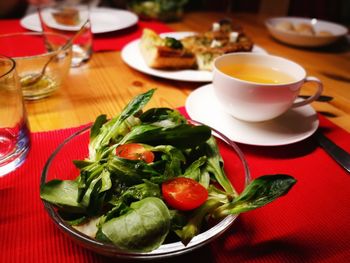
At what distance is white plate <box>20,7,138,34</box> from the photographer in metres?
1.52

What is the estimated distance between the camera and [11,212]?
0.57m

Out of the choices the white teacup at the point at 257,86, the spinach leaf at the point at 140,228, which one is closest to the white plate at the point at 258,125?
the white teacup at the point at 257,86

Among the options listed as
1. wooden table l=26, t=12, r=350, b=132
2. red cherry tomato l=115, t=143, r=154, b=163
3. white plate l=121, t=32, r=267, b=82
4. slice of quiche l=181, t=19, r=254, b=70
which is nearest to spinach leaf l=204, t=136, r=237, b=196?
red cherry tomato l=115, t=143, r=154, b=163

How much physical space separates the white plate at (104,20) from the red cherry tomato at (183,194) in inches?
45.7

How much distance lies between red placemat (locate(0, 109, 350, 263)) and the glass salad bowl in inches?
2.4

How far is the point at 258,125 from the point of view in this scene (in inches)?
33.1

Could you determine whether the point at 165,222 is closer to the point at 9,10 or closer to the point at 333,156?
the point at 333,156

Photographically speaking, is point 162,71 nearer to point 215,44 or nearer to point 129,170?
point 215,44

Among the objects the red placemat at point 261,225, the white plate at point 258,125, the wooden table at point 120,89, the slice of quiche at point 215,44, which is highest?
the slice of quiche at point 215,44

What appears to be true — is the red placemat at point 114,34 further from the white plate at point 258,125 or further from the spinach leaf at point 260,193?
the spinach leaf at point 260,193

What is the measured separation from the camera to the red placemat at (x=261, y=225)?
1.65 ft

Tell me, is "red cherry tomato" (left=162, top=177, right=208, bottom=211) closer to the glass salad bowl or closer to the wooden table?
the glass salad bowl

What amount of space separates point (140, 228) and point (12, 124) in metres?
0.45

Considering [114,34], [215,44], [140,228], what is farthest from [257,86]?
[114,34]
